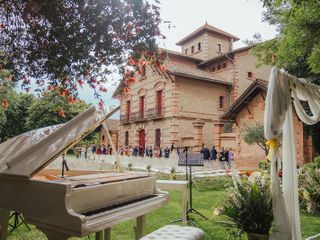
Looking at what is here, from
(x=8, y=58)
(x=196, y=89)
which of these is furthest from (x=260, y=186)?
(x=196, y=89)

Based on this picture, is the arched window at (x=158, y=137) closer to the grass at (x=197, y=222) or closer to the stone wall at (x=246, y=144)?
the stone wall at (x=246, y=144)

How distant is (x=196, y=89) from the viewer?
26500 mm

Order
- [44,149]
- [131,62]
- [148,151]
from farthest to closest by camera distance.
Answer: [148,151], [131,62], [44,149]

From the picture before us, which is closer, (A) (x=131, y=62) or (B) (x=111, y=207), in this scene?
(B) (x=111, y=207)

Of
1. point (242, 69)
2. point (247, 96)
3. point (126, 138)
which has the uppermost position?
point (242, 69)

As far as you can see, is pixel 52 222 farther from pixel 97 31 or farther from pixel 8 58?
pixel 8 58

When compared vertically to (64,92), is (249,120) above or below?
above

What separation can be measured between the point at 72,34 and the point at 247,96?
1578 cm

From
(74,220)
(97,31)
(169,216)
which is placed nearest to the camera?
(74,220)

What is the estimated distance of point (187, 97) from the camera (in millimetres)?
26016

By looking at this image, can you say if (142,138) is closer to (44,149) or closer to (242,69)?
(242,69)

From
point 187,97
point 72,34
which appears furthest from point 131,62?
point 187,97

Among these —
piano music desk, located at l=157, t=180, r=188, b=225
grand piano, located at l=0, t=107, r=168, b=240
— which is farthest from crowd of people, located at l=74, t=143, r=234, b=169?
grand piano, located at l=0, t=107, r=168, b=240

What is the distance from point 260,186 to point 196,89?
73.0ft
